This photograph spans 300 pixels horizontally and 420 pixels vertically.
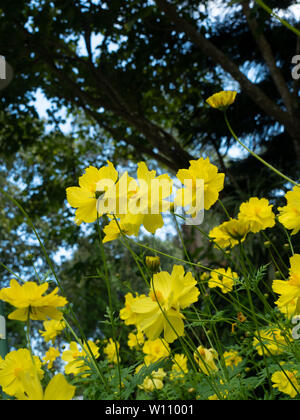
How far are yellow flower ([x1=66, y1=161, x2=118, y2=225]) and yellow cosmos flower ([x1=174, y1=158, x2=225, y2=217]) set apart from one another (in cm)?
9

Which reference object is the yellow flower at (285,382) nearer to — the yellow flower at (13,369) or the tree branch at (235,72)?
the yellow flower at (13,369)

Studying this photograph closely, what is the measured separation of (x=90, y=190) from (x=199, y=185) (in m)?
0.14

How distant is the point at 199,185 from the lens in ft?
1.69

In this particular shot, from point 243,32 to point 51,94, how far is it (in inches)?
53.1

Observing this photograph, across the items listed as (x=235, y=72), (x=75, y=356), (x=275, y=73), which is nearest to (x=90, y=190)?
(x=75, y=356)

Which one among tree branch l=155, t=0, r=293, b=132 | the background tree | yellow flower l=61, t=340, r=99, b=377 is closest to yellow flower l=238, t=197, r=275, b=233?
yellow flower l=61, t=340, r=99, b=377

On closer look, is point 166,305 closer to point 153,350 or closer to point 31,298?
point 31,298

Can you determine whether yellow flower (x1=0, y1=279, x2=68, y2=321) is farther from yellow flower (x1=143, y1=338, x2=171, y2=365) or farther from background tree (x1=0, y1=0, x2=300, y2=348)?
background tree (x1=0, y1=0, x2=300, y2=348)

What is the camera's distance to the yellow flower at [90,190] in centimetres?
49

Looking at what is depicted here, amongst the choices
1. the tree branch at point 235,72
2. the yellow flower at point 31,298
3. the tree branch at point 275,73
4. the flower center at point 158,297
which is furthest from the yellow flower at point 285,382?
the tree branch at point 275,73
